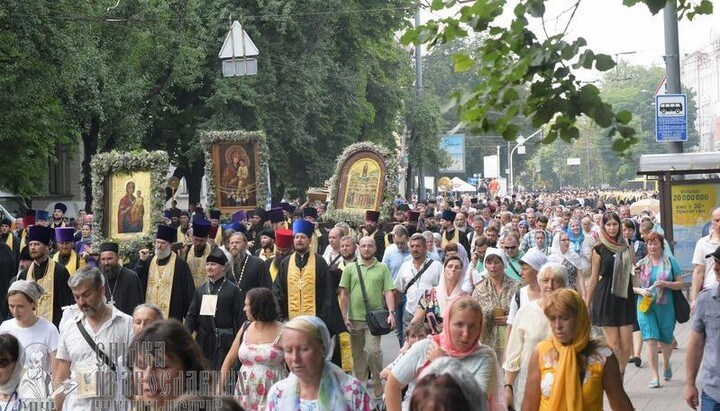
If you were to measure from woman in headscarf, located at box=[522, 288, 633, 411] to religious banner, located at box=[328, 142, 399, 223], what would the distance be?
15.3 m

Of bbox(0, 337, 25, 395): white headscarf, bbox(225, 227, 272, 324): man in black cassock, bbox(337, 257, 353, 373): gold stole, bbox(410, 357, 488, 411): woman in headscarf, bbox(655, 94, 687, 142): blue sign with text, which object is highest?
bbox(655, 94, 687, 142): blue sign with text

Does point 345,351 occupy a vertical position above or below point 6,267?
below

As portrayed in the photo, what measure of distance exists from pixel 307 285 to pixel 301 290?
72 mm

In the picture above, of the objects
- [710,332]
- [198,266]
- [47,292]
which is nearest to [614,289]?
[198,266]

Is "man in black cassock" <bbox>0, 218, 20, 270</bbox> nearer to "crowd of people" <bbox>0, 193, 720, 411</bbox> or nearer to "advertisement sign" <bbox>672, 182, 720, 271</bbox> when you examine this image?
"crowd of people" <bbox>0, 193, 720, 411</bbox>

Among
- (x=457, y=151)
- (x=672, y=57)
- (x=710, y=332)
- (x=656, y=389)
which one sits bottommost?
(x=656, y=389)

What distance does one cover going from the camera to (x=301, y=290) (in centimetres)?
1294

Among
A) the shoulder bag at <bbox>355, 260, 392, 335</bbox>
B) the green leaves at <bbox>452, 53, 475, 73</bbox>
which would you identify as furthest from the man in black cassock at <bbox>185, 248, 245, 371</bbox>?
the green leaves at <bbox>452, 53, 475, 73</bbox>

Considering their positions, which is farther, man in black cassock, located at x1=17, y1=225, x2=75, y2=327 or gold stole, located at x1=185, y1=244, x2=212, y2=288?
gold stole, located at x1=185, y1=244, x2=212, y2=288

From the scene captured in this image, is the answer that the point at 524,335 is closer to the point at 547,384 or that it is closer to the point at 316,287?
the point at 547,384

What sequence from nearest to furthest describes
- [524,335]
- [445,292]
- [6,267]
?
1. [524,335]
2. [445,292]
3. [6,267]

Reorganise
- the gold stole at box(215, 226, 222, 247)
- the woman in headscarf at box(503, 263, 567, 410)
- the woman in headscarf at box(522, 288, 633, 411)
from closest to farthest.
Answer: the woman in headscarf at box(522, 288, 633, 411)
the woman in headscarf at box(503, 263, 567, 410)
the gold stole at box(215, 226, 222, 247)

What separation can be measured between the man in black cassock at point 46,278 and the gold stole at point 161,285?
916 mm

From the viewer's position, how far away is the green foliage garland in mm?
22500
